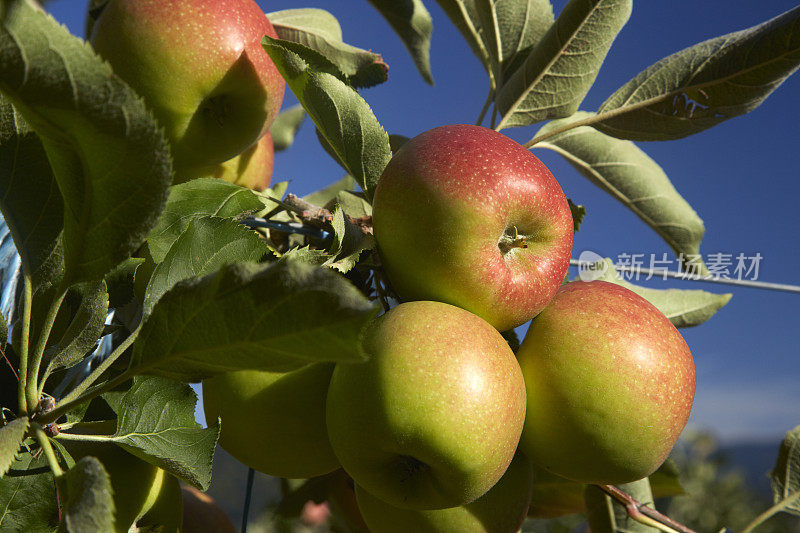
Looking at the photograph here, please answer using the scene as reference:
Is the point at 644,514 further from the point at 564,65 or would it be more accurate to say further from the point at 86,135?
the point at 86,135

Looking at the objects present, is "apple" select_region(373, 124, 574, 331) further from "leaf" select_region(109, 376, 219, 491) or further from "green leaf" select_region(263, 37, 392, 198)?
"leaf" select_region(109, 376, 219, 491)

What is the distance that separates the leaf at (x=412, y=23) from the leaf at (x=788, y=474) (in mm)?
842

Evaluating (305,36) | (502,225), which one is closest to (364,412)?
(502,225)

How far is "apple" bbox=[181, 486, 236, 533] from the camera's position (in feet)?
2.64

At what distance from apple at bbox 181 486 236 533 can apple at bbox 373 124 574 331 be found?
0.45m

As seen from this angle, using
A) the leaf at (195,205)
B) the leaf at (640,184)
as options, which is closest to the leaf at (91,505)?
the leaf at (195,205)

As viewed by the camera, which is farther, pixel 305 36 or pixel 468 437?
pixel 305 36

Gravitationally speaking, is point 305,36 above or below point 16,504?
above

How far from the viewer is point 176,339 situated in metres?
0.41

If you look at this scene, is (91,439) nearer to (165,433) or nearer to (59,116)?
(165,433)

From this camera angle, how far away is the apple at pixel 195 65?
0.66 metres

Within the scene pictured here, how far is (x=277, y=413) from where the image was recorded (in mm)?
590

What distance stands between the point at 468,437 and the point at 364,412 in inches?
3.5

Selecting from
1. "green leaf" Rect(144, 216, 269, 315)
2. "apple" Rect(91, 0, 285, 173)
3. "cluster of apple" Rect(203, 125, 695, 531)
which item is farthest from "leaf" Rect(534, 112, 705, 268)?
"green leaf" Rect(144, 216, 269, 315)
